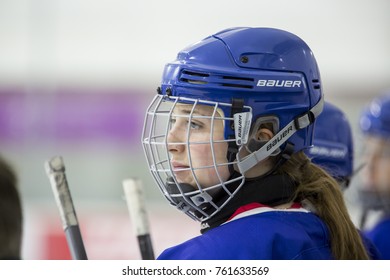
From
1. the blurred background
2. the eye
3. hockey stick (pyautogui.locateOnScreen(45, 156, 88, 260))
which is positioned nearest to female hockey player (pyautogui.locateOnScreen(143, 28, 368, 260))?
the eye

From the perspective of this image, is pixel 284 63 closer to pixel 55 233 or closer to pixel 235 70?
pixel 235 70

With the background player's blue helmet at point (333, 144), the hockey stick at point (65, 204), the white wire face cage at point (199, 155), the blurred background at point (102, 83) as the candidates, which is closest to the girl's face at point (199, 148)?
the white wire face cage at point (199, 155)

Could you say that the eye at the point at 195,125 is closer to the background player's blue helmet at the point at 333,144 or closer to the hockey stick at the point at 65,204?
the hockey stick at the point at 65,204

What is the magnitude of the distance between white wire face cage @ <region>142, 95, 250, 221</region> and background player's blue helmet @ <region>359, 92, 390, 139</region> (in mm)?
1385

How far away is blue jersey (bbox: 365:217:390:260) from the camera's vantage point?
7.32 feet

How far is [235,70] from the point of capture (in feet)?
4.10

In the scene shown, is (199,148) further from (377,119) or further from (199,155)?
(377,119)

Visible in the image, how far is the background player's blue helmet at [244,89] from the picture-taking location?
1.25m

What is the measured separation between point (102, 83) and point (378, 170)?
8.92 ft

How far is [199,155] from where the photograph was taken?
1.26 meters

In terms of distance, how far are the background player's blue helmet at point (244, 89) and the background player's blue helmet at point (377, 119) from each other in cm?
126

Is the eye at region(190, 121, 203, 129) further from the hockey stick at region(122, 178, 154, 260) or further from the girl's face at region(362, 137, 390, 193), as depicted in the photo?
the girl's face at region(362, 137, 390, 193)

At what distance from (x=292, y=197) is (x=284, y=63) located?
0.81 feet

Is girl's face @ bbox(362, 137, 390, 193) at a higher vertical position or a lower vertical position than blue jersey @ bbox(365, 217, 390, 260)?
higher
